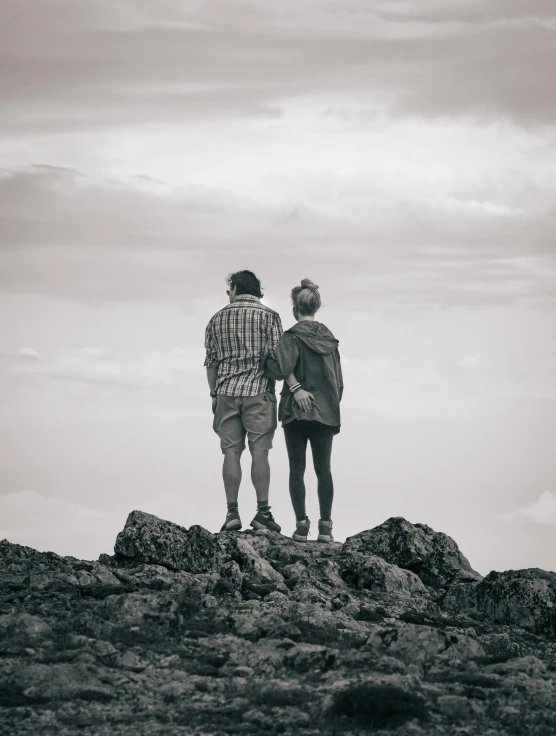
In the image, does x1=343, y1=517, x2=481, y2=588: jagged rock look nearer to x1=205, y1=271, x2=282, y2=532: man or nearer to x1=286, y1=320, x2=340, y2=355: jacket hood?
x1=205, y1=271, x2=282, y2=532: man

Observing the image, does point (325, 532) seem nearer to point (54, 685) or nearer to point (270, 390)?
point (270, 390)

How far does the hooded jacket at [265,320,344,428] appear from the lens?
1892 centimetres

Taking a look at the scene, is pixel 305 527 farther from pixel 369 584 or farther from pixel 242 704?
pixel 242 704

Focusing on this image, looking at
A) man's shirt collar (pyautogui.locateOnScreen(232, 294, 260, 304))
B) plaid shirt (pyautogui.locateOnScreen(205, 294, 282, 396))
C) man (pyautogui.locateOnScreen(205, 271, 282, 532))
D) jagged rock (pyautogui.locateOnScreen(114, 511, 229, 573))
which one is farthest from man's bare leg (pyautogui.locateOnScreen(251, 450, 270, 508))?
man's shirt collar (pyautogui.locateOnScreen(232, 294, 260, 304))

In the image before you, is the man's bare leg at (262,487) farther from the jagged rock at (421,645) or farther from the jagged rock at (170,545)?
the jagged rock at (421,645)

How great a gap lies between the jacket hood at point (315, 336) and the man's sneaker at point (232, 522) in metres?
3.10

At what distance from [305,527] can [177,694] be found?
7.77m

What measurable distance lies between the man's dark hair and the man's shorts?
175 centimetres

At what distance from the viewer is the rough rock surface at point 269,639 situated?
11453 mm

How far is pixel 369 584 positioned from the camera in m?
17.5

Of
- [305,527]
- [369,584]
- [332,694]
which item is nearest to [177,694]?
[332,694]

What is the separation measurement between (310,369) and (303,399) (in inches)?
26.5

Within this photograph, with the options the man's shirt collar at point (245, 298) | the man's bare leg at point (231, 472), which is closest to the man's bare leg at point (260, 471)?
the man's bare leg at point (231, 472)

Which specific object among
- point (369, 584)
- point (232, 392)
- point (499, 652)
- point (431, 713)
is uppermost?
point (232, 392)
